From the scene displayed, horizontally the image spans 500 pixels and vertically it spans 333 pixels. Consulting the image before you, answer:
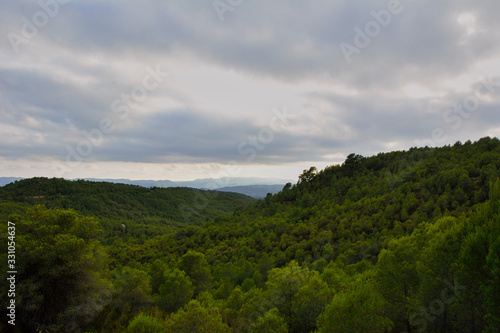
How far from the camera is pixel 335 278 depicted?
21656mm

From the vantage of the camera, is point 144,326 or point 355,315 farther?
point 144,326

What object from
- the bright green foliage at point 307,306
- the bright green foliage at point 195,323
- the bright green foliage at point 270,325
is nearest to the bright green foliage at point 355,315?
the bright green foliage at point 270,325

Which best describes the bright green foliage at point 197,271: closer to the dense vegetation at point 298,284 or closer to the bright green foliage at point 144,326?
the dense vegetation at point 298,284

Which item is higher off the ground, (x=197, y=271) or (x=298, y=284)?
(x=298, y=284)

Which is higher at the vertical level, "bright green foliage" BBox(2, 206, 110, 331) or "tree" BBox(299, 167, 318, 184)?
"tree" BBox(299, 167, 318, 184)

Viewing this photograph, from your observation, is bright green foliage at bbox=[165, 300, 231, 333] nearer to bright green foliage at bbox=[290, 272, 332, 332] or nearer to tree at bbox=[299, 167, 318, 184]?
bright green foliage at bbox=[290, 272, 332, 332]

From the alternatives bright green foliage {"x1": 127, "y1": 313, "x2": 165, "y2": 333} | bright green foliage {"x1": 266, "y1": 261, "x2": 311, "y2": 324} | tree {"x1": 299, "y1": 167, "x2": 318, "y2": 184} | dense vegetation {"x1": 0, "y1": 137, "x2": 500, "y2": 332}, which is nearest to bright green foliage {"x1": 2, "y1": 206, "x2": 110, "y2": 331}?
dense vegetation {"x1": 0, "y1": 137, "x2": 500, "y2": 332}

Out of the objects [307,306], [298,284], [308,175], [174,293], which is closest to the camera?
[307,306]

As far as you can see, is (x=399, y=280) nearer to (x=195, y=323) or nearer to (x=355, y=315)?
(x=355, y=315)

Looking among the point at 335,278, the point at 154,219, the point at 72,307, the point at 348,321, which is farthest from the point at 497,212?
the point at 154,219

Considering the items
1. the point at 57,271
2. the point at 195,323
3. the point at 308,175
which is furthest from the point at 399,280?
the point at 308,175

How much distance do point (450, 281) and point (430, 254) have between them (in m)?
1.55

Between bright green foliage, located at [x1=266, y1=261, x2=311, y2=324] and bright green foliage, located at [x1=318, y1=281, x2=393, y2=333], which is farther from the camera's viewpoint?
bright green foliage, located at [x1=266, y1=261, x2=311, y2=324]

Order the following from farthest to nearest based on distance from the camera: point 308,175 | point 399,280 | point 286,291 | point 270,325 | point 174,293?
point 308,175, point 174,293, point 286,291, point 399,280, point 270,325
